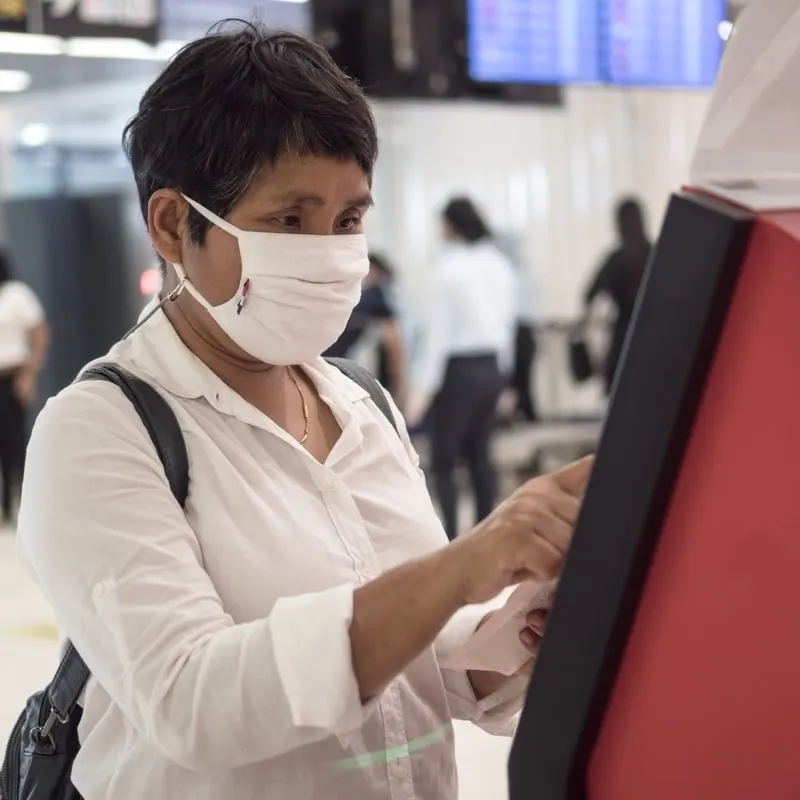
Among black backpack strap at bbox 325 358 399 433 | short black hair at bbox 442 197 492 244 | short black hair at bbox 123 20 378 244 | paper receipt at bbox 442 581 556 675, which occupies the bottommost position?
short black hair at bbox 442 197 492 244

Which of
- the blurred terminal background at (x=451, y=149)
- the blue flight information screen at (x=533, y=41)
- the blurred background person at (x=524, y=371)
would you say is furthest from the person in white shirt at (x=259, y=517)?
the blurred background person at (x=524, y=371)

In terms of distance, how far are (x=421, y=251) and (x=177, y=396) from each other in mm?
7928

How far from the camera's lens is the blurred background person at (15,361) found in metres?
7.05

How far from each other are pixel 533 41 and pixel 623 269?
1.49m

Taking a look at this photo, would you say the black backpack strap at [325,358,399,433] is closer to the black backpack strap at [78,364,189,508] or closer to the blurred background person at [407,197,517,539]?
the black backpack strap at [78,364,189,508]

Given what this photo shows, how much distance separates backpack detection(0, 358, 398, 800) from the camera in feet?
3.74

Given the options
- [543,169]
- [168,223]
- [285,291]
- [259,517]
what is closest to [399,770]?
[259,517]

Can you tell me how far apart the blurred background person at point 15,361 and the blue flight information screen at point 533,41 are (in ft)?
10.7

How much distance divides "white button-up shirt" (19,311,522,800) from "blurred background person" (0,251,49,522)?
6.08 meters

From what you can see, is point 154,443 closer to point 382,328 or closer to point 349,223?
point 349,223

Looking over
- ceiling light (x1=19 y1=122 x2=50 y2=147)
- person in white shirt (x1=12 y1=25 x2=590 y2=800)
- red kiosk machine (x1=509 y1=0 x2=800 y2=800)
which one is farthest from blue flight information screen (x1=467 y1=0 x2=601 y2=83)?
ceiling light (x1=19 y1=122 x2=50 y2=147)

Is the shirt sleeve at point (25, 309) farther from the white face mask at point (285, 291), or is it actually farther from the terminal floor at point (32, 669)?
the white face mask at point (285, 291)

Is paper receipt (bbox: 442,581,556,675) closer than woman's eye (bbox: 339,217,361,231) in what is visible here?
Yes

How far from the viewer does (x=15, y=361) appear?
23.4 feet
